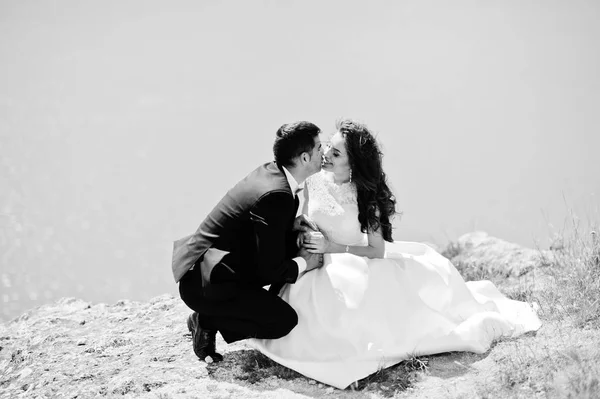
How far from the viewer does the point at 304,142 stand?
4738 millimetres

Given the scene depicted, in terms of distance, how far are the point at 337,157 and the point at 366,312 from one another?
127 cm

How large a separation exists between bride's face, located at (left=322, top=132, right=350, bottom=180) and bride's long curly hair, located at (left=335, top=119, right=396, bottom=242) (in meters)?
0.03

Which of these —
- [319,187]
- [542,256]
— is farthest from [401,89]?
[319,187]

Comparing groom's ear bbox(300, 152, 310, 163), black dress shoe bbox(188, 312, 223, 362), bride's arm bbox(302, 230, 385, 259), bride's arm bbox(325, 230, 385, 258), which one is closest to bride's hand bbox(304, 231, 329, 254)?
bride's arm bbox(302, 230, 385, 259)

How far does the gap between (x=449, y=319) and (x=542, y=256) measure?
7.64 feet

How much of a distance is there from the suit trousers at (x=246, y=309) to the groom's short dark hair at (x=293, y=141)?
1.04 m

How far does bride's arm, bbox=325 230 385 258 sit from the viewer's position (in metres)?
5.21

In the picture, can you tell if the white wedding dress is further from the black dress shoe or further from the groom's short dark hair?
the groom's short dark hair

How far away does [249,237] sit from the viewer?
481cm

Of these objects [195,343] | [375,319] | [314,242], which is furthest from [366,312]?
[195,343]

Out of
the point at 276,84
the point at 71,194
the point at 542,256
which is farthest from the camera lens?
the point at 276,84

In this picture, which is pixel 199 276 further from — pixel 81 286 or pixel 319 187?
pixel 81 286

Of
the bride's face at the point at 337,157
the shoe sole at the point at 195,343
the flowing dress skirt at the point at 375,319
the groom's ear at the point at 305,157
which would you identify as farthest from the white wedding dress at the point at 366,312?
the groom's ear at the point at 305,157

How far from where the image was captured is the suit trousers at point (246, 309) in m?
4.84
